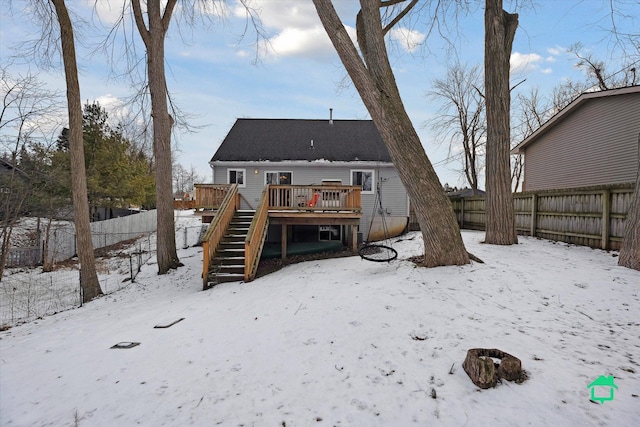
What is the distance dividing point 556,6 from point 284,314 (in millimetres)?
9603

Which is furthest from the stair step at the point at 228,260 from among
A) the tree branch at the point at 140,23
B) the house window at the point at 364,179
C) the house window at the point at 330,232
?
the tree branch at the point at 140,23

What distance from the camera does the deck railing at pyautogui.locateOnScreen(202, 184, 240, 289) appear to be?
837 cm

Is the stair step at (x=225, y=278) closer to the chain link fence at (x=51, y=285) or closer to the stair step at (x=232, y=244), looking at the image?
the stair step at (x=232, y=244)

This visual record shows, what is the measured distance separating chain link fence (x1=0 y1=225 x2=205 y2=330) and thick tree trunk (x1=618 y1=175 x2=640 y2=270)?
12.3m

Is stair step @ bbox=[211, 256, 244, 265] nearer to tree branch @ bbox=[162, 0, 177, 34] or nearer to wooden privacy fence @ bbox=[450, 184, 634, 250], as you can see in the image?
tree branch @ bbox=[162, 0, 177, 34]

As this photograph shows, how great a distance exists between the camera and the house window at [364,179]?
14852 millimetres

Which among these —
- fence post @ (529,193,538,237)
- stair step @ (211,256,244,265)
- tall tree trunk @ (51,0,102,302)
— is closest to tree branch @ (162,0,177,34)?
tall tree trunk @ (51,0,102,302)

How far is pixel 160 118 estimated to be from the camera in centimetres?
1073

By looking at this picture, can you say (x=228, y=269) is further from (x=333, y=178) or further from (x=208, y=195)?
(x=333, y=178)

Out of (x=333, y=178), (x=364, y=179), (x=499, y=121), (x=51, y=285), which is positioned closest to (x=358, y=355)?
(x=499, y=121)

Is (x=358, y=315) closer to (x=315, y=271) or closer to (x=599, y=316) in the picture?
(x=599, y=316)

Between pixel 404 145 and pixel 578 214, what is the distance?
17.3 feet

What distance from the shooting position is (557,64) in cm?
1359

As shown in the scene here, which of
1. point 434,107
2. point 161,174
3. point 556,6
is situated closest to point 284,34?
point 161,174
